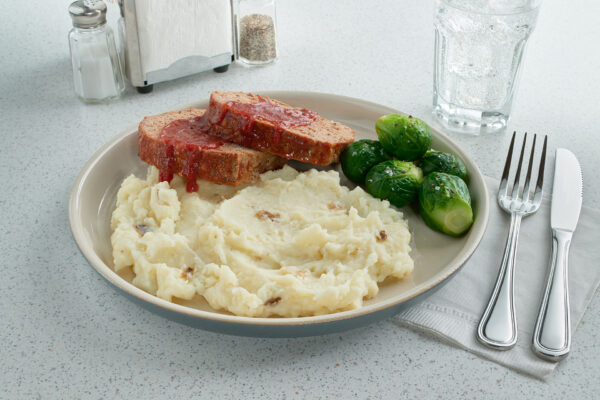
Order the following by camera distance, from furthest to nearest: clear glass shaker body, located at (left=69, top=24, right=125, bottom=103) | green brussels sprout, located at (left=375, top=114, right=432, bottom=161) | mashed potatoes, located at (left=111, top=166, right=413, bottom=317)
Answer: clear glass shaker body, located at (left=69, top=24, right=125, bottom=103) → green brussels sprout, located at (left=375, top=114, right=432, bottom=161) → mashed potatoes, located at (left=111, top=166, right=413, bottom=317)

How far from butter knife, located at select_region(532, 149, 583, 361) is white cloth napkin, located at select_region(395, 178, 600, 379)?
44mm

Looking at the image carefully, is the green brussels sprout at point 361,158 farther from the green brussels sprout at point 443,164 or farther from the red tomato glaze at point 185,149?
the red tomato glaze at point 185,149

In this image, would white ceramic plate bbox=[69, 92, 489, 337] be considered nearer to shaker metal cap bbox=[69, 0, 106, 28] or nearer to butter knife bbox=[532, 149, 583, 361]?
butter knife bbox=[532, 149, 583, 361]

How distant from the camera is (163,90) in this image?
3736 millimetres

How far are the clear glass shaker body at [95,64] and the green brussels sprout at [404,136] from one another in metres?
1.61

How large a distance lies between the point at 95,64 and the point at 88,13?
0.29 metres

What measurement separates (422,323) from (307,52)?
251 centimetres

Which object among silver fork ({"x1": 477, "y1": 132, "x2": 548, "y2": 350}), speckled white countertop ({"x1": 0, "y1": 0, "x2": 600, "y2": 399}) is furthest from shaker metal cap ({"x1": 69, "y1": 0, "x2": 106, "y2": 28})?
silver fork ({"x1": 477, "y1": 132, "x2": 548, "y2": 350})

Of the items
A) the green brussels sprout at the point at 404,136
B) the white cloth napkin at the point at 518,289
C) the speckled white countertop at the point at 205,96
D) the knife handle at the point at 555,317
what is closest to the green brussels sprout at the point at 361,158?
the green brussels sprout at the point at 404,136

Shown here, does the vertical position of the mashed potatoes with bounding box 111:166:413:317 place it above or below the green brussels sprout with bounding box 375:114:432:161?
below

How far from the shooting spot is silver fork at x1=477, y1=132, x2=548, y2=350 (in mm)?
A: 2098

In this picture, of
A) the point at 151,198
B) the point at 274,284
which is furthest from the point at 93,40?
the point at 274,284

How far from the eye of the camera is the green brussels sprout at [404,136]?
2711 mm

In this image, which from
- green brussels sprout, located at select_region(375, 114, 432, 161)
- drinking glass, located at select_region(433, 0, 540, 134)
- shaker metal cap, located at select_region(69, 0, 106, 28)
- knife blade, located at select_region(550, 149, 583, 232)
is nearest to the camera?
knife blade, located at select_region(550, 149, 583, 232)
